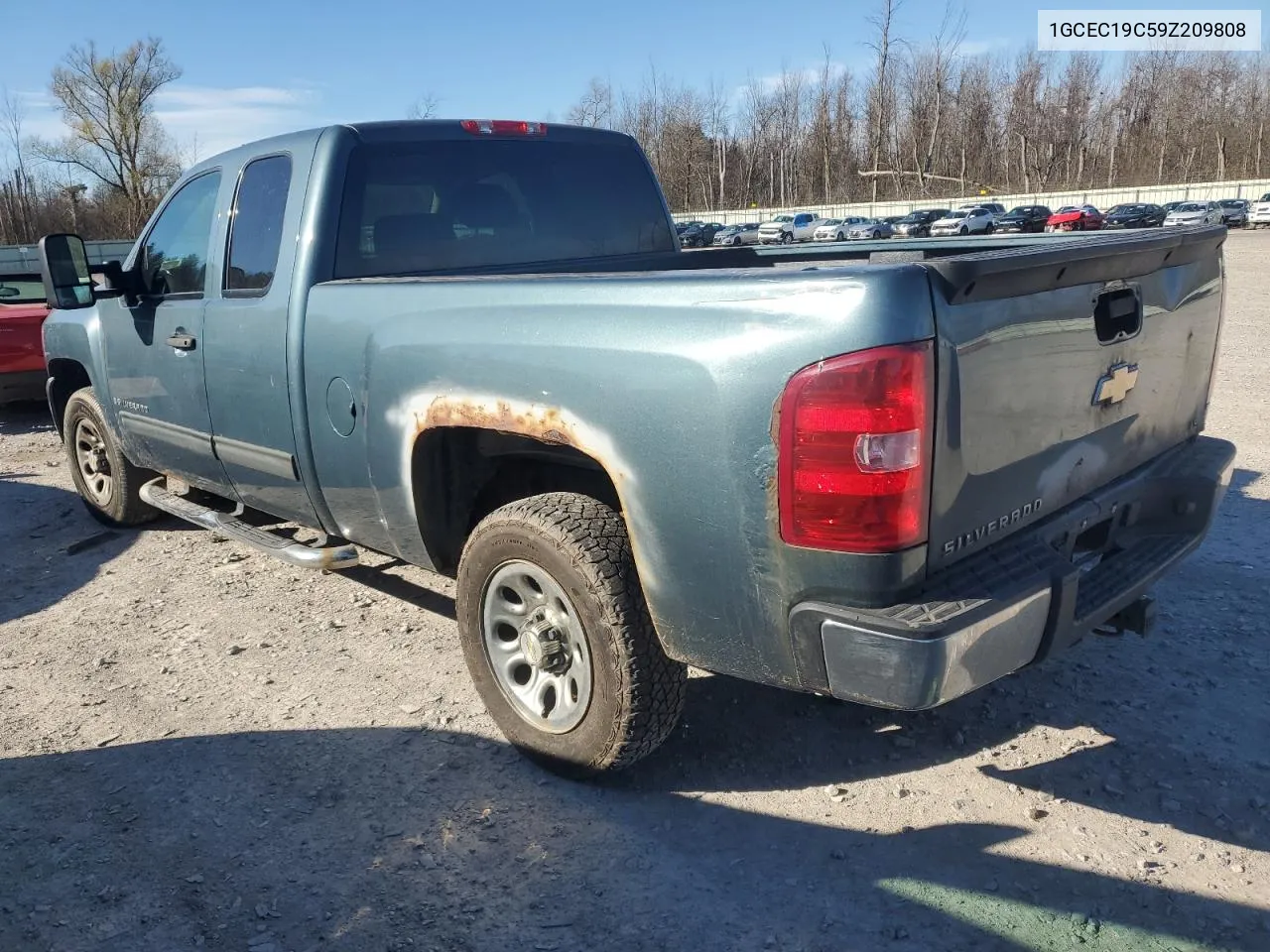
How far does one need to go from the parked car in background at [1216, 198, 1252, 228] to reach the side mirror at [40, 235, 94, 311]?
5063cm

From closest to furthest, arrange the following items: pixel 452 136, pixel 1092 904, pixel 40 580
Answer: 1. pixel 1092 904
2. pixel 452 136
3. pixel 40 580

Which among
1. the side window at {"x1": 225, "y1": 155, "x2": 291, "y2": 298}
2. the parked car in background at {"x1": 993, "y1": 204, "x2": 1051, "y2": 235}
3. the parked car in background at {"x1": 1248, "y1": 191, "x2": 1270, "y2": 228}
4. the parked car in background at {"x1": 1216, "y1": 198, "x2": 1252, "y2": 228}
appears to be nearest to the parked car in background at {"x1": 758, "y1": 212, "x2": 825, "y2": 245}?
the parked car in background at {"x1": 993, "y1": 204, "x2": 1051, "y2": 235}

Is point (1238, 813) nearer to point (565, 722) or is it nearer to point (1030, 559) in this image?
point (1030, 559)

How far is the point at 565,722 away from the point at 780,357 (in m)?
1.44

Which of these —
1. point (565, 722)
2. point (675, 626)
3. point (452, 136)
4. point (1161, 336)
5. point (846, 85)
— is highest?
point (846, 85)

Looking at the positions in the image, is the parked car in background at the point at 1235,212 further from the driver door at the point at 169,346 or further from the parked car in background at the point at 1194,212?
the driver door at the point at 169,346

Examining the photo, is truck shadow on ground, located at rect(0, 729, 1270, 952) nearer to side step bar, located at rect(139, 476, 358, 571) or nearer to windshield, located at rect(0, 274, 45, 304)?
side step bar, located at rect(139, 476, 358, 571)

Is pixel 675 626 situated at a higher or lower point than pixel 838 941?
higher

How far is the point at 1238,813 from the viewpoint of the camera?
285 centimetres

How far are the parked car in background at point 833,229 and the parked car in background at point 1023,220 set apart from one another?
22.1 feet

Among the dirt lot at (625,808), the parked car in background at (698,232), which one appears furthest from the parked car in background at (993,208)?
the dirt lot at (625,808)

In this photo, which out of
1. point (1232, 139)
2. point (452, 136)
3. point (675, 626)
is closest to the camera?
point (675, 626)

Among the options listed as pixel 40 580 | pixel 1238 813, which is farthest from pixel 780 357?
pixel 40 580

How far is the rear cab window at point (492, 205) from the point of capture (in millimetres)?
3854
